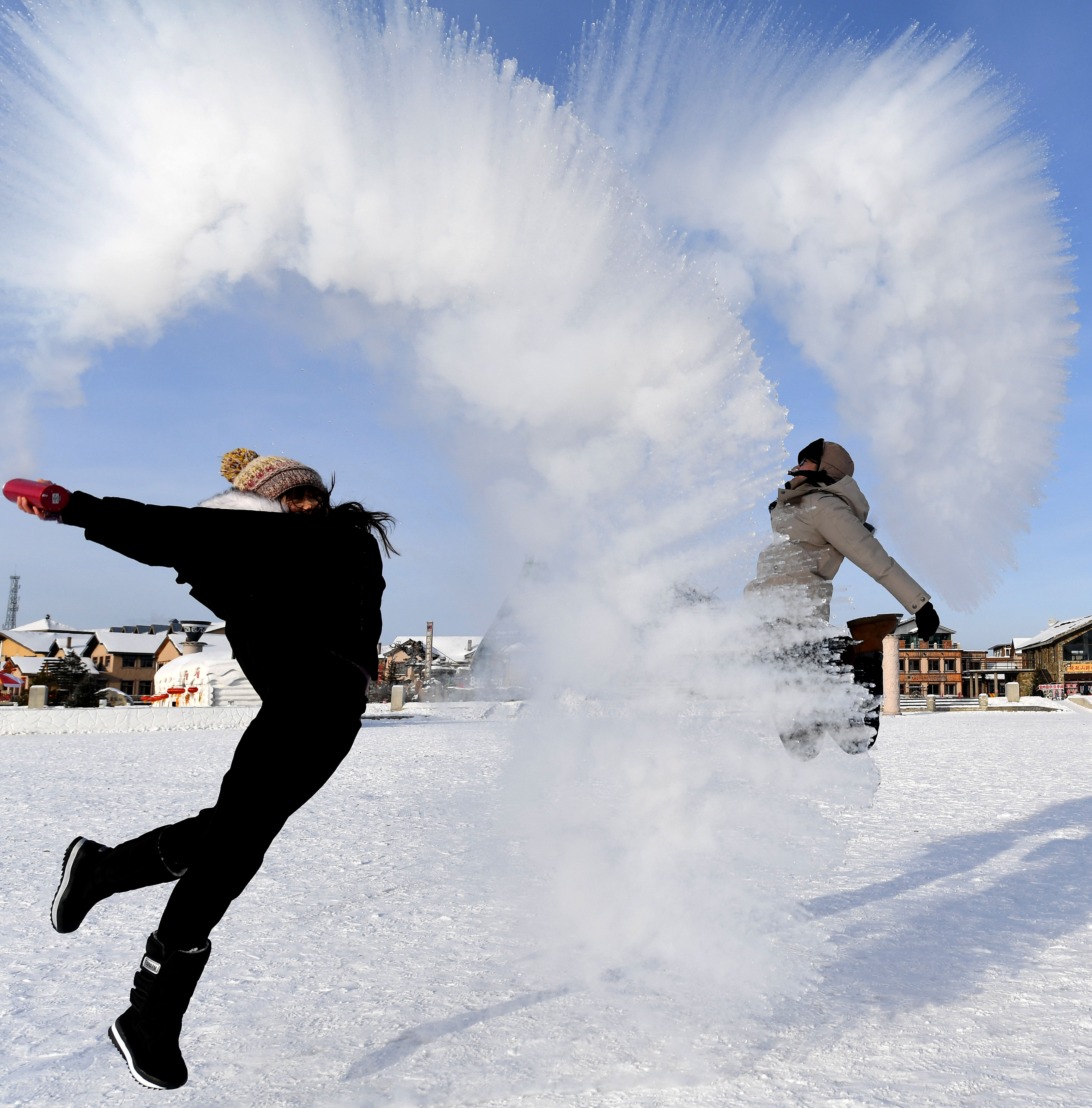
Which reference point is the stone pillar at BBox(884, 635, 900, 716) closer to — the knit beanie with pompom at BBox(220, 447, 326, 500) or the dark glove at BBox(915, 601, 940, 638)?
the dark glove at BBox(915, 601, 940, 638)

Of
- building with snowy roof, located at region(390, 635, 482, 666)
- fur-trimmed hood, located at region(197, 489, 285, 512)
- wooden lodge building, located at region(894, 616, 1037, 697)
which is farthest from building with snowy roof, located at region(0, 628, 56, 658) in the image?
fur-trimmed hood, located at region(197, 489, 285, 512)

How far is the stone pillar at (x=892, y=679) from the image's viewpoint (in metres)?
30.6

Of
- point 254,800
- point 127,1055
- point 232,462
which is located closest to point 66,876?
point 127,1055

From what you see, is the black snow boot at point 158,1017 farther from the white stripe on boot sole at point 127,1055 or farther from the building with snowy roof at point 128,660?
the building with snowy roof at point 128,660

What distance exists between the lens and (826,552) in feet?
14.0

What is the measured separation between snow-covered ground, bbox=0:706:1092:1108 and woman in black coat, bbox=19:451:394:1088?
0.38 m

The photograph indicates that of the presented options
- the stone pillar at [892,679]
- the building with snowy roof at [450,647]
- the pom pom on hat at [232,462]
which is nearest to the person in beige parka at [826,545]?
the pom pom on hat at [232,462]

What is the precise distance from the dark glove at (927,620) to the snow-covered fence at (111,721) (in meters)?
19.3

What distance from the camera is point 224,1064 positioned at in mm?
2510

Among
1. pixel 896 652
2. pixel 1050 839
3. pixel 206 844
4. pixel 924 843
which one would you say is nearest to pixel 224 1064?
pixel 206 844

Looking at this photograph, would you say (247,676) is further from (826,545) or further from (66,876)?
(826,545)

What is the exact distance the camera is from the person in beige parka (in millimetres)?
4141

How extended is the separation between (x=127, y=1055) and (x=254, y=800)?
28.0 inches

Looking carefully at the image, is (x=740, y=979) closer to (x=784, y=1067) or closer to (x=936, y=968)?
(x=784, y=1067)
